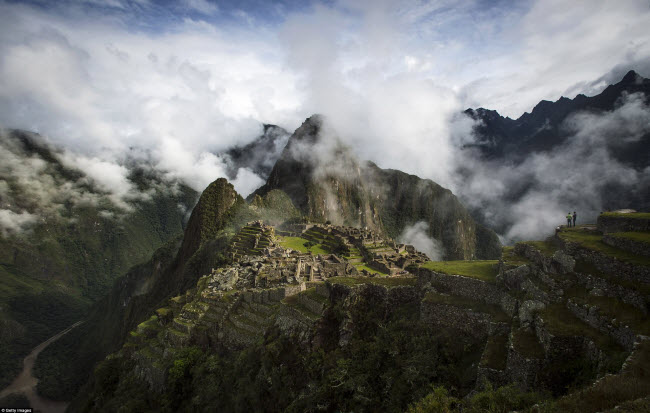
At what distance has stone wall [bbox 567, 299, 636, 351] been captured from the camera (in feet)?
29.5

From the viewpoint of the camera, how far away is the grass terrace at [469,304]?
13398 millimetres

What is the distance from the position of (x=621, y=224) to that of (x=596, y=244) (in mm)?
1715

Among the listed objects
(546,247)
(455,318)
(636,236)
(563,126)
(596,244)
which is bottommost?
(455,318)

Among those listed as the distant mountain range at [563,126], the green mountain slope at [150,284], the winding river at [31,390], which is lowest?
the winding river at [31,390]

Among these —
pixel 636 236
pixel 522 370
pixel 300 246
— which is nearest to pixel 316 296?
pixel 522 370

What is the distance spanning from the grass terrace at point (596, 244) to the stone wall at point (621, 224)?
1.50ft

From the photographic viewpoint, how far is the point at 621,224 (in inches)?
547

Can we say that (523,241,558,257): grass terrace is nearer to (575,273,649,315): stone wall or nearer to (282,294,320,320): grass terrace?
(575,273,649,315): stone wall

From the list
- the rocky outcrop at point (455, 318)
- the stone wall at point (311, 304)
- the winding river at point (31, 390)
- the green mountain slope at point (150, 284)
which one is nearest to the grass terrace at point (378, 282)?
the stone wall at point (311, 304)

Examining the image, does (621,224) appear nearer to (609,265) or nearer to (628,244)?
(628,244)

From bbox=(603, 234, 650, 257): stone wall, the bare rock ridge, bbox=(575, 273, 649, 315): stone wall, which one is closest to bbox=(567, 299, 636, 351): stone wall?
bbox=(575, 273, 649, 315): stone wall

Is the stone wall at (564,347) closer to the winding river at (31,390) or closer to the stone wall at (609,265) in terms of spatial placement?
the stone wall at (609,265)

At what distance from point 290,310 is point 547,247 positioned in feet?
46.0

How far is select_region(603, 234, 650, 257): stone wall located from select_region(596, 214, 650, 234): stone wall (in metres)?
0.98
